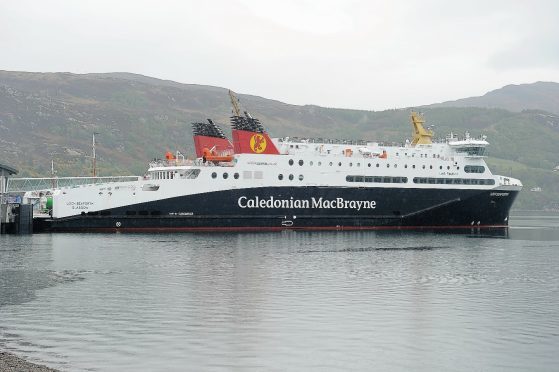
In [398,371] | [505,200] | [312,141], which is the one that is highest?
[312,141]

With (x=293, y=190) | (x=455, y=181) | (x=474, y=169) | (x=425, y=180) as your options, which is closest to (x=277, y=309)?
(x=293, y=190)

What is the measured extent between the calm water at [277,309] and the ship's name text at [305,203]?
18.3 meters

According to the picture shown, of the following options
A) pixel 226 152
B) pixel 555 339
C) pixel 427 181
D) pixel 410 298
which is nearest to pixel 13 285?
pixel 410 298

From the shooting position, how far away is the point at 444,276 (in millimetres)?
38031

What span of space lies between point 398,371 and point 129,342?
25.5ft

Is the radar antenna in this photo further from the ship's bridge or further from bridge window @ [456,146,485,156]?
bridge window @ [456,146,485,156]

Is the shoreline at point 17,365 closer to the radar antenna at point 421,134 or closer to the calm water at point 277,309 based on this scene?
the calm water at point 277,309

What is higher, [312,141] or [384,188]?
[312,141]

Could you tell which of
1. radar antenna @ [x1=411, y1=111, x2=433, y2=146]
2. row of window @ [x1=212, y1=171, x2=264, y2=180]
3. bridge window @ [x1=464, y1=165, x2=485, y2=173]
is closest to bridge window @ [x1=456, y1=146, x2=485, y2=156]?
bridge window @ [x1=464, y1=165, x2=485, y2=173]

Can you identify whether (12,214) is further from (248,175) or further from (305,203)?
(305,203)

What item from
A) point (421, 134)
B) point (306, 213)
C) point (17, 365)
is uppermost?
point (421, 134)

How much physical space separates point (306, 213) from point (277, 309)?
143 ft

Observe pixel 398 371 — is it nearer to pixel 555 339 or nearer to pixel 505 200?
pixel 555 339

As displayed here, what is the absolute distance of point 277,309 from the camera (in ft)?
90.0
